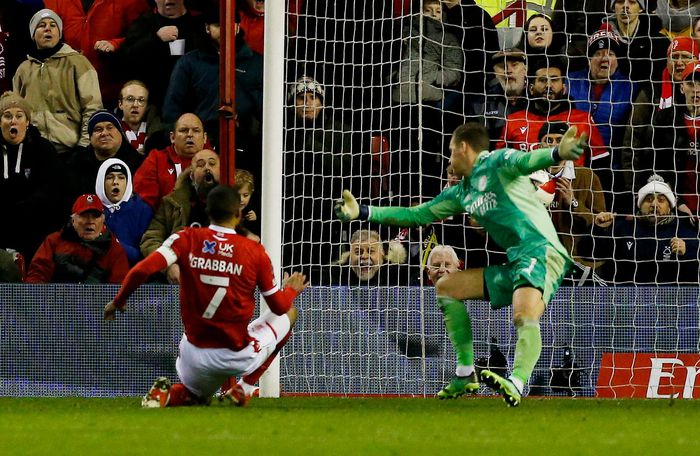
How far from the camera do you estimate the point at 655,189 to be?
1085 centimetres

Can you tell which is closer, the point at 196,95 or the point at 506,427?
the point at 506,427

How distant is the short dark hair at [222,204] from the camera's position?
24.5ft

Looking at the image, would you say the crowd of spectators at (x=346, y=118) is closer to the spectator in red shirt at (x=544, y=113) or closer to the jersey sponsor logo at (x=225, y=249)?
the spectator in red shirt at (x=544, y=113)

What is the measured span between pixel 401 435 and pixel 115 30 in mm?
7568

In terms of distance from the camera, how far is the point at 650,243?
425 inches

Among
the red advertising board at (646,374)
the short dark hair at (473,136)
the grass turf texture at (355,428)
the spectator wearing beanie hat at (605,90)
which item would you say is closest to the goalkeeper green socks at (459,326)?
the grass turf texture at (355,428)

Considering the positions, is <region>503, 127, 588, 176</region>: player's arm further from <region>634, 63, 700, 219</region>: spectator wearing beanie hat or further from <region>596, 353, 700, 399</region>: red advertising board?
<region>634, 63, 700, 219</region>: spectator wearing beanie hat

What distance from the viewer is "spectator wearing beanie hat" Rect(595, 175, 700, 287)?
1073cm

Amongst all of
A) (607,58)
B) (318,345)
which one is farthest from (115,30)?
(607,58)

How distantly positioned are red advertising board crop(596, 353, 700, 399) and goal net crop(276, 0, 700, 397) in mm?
13

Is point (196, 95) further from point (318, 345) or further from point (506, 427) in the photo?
point (506, 427)

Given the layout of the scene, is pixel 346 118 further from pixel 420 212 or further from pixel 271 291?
pixel 271 291

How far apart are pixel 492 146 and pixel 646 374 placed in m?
2.45

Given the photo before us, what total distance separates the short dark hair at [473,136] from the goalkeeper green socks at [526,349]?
1.24 meters
